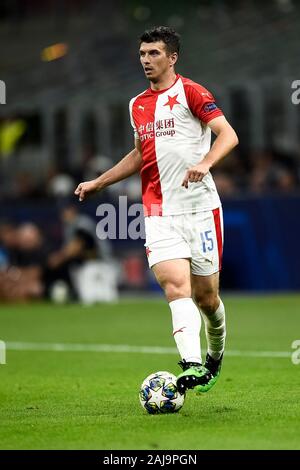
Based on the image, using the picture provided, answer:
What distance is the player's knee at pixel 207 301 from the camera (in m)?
9.11

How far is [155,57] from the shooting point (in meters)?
8.94

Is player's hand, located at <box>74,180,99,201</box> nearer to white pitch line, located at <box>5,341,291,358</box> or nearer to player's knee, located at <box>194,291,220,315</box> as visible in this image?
player's knee, located at <box>194,291,220,315</box>

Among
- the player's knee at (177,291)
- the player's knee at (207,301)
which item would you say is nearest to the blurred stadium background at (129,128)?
the player's knee at (207,301)

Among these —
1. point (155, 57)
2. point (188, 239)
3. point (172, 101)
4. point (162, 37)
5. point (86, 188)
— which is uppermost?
point (162, 37)

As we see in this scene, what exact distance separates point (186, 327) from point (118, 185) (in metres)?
17.5

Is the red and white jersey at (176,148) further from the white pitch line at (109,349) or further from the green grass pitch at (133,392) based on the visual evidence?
the white pitch line at (109,349)

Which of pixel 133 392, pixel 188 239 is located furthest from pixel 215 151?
pixel 133 392

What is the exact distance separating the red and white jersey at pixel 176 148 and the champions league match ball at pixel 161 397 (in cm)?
131

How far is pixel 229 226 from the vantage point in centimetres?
2412

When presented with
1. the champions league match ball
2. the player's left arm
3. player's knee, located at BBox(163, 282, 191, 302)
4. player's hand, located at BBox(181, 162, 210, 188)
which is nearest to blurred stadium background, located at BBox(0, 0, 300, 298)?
the player's left arm

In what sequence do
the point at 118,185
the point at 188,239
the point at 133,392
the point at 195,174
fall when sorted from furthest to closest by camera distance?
1. the point at 118,185
2. the point at 133,392
3. the point at 188,239
4. the point at 195,174

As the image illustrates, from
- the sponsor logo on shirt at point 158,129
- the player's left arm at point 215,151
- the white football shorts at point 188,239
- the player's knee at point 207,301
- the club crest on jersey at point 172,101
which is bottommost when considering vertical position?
the player's knee at point 207,301

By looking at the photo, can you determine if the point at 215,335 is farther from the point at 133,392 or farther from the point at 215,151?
the point at 215,151
